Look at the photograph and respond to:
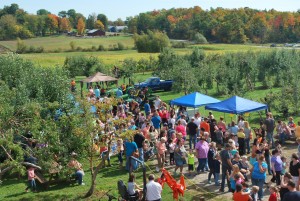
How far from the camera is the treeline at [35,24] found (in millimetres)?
113412

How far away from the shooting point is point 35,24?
422 feet

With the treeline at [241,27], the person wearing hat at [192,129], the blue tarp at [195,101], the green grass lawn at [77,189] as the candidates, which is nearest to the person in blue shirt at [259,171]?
the green grass lawn at [77,189]

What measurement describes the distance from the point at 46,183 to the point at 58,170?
1105 millimetres

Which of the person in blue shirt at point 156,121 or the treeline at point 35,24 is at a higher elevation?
the treeline at point 35,24

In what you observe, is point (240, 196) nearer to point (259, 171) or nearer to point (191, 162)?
point (259, 171)

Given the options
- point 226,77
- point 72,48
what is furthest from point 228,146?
point 72,48

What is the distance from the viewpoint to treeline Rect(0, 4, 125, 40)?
11341 centimetres

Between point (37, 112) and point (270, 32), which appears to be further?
point (270, 32)

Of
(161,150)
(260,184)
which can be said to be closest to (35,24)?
(161,150)

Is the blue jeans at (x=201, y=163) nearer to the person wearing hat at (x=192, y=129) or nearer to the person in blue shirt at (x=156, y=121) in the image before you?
the person wearing hat at (x=192, y=129)

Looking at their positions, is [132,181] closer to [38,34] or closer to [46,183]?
[46,183]

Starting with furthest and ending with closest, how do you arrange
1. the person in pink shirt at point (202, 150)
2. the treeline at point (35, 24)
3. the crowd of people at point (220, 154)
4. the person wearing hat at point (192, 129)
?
the treeline at point (35, 24)
the person wearing hat at point (192, 129)
the person in pink shirt at point (202, 150)
the crowd of people at point (220, 154)

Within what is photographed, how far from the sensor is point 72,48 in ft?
275

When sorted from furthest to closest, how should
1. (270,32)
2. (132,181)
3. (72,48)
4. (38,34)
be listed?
(38,34) → (270,32) → (72,48) → (132,181)
